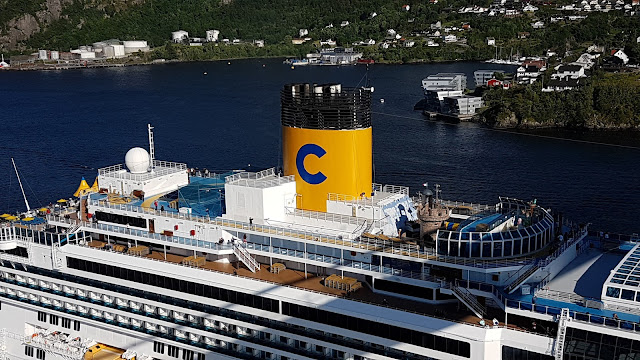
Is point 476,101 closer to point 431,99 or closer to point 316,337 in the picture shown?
point 431,99

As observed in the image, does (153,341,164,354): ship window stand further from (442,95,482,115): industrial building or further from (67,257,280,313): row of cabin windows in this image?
(442,95,482,115): industrial building

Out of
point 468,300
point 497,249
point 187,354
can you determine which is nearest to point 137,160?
point 187,354

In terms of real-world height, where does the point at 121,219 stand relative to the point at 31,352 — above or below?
above

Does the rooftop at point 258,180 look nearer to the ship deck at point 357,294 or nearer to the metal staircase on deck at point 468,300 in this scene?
the ship deck at point 357,294

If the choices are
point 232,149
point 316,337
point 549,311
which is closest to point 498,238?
point 549,311

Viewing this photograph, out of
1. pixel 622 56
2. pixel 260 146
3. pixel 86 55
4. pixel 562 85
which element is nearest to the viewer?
pixel 260 146

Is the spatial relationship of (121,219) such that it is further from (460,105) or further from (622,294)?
(460,105)
